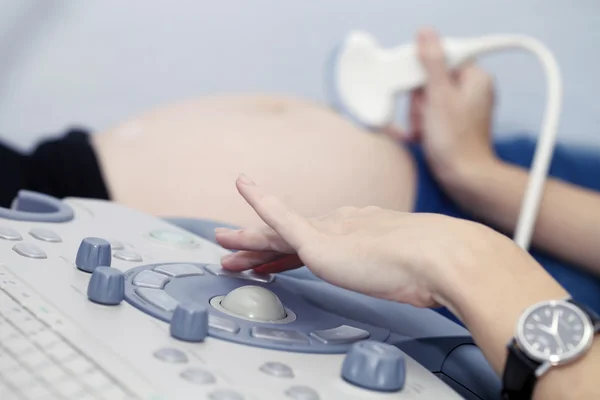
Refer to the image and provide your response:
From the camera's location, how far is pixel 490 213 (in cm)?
97

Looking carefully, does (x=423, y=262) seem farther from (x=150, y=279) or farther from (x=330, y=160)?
(x=330, y=160)

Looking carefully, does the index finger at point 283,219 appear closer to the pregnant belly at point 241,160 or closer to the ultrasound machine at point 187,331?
the ultrasound machine at point 187,331

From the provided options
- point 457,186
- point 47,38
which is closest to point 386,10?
point 457,186

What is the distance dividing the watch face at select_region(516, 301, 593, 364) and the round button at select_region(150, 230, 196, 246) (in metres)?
0.30

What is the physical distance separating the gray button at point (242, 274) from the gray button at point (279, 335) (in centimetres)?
11

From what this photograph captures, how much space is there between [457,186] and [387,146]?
112 millimetres

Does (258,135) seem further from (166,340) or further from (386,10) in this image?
(166,340)

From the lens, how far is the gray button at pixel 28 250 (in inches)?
20.3

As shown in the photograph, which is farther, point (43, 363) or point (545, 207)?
point (545, 207)

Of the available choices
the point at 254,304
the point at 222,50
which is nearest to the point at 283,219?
the point at 254,304

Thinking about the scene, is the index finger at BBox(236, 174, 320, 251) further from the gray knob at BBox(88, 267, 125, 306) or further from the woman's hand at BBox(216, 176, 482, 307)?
the gray knob at BBox(88, 267, 125, 306)

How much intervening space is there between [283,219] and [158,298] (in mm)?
112

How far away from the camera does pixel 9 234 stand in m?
0.55

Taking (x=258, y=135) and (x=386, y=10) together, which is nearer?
(x=258, y=135)
